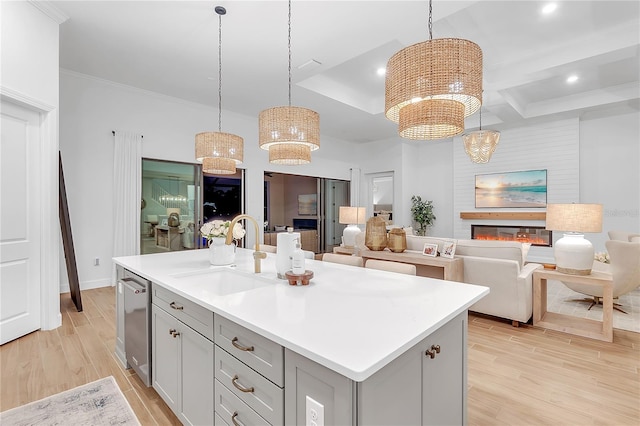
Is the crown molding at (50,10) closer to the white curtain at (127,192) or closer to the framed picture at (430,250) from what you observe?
the white curtain at (127,192)

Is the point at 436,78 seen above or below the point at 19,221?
above

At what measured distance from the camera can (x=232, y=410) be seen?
1323mm

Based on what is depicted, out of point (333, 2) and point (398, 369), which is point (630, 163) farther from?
point (398, 369)

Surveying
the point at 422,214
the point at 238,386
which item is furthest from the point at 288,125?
the point at 422,214

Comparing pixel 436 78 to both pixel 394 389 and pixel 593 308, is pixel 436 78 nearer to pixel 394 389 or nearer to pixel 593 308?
pixel 394 389

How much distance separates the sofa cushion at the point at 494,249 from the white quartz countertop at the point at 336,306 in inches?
75.1

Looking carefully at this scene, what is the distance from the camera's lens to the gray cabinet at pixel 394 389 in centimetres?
91

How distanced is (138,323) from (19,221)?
205 centimetres

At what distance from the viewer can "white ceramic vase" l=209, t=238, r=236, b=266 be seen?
7.90ft

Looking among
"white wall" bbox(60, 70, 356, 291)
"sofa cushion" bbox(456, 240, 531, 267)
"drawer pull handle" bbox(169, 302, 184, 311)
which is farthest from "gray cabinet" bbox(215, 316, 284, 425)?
"white wall" bbox(60, 70, 356, 291)

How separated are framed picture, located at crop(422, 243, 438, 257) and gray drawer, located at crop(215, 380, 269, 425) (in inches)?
110

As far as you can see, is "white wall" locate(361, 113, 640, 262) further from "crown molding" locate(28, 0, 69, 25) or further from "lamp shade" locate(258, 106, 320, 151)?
"crown molding" locate(28, 0, 69, 25)

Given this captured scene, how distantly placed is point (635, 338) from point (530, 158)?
480cm

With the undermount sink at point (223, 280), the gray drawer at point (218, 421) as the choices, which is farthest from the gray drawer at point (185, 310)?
the gray drawer at point (218, 421)
